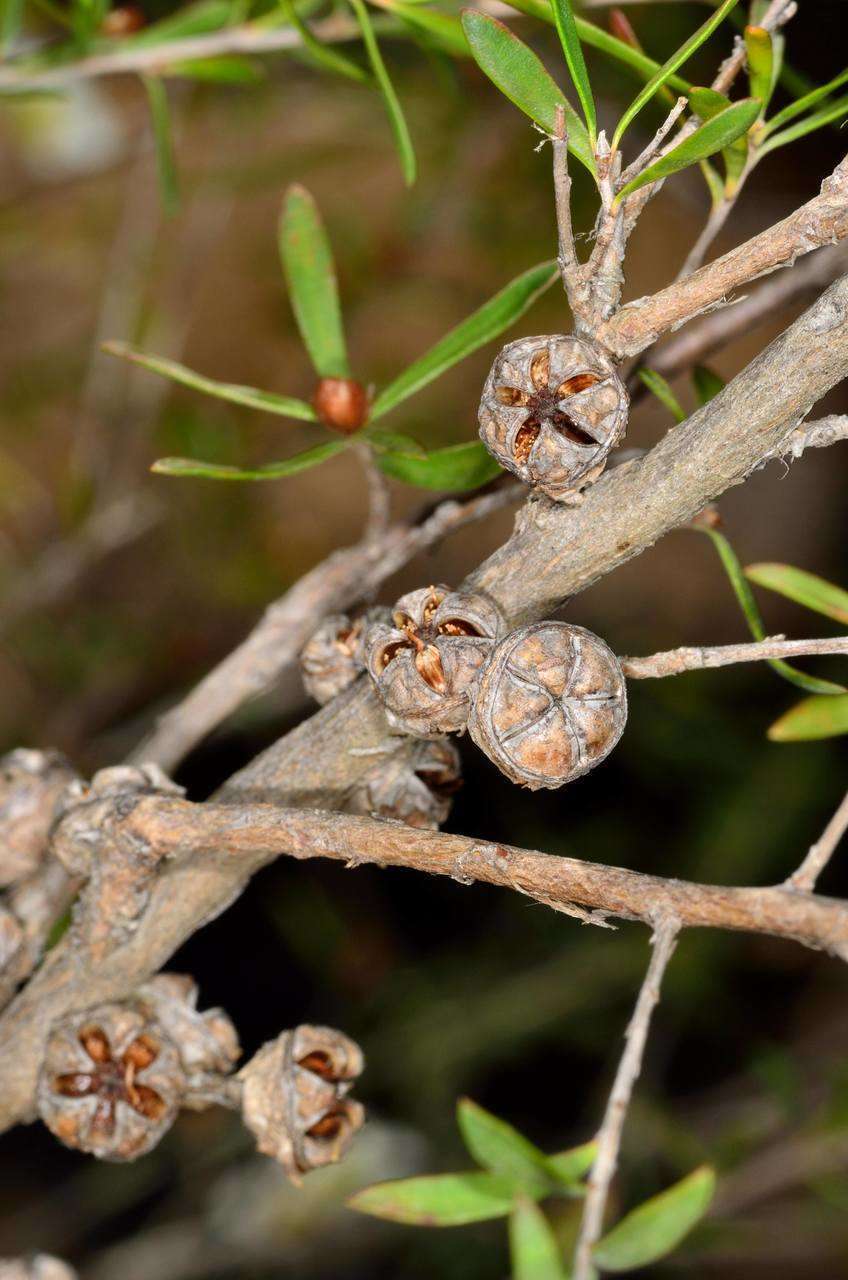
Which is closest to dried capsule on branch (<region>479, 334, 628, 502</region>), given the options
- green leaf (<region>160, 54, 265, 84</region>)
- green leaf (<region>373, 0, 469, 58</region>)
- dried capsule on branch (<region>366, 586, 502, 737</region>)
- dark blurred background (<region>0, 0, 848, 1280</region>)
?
dried capsule on branch (<region>366, 586, 502, 737</region>)

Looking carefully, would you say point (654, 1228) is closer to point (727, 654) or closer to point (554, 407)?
point (727, 654)

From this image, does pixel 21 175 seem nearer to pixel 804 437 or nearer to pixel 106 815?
pixel 106 815

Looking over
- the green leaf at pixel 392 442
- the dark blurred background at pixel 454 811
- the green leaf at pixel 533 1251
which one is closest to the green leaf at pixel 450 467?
the green leaf at pixel 392 442

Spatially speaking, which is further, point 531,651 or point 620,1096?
point 531,651

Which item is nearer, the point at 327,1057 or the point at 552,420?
the point at 552,420

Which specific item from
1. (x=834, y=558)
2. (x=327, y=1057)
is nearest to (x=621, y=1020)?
(x=834, y=558)

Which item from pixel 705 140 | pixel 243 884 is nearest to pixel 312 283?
pixel 705 140

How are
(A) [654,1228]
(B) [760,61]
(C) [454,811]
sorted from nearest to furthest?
(A) [654,1228]
(B) [760,61]
(C) [454,811]
